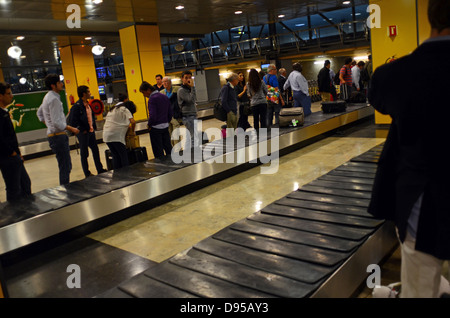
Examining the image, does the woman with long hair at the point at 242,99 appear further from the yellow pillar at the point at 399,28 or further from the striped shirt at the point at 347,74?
the striped shirt at the point at 347,74

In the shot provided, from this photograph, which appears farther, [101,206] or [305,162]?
[305,162]

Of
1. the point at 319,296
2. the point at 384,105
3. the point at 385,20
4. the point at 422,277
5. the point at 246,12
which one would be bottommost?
the point at 319,296

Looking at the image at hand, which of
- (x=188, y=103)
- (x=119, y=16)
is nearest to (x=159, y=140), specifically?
(x=188, y=103)

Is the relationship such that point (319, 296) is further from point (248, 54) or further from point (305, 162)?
point (248, 54)

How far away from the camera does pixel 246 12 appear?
14.5 meters

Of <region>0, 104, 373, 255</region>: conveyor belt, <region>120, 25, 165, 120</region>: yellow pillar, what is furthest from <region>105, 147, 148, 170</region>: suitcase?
<region>120, 25, 165, 120</region>: yellow pillar

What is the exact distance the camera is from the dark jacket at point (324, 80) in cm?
1133

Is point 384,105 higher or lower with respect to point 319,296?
higher

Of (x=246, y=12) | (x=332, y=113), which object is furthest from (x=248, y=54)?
(x=332, y=113)

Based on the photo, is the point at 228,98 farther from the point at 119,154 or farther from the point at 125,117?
the point at 119,154

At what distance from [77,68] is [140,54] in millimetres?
5094

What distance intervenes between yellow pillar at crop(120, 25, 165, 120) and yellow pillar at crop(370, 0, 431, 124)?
8.55 metres

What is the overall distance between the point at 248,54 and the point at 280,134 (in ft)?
50.5
